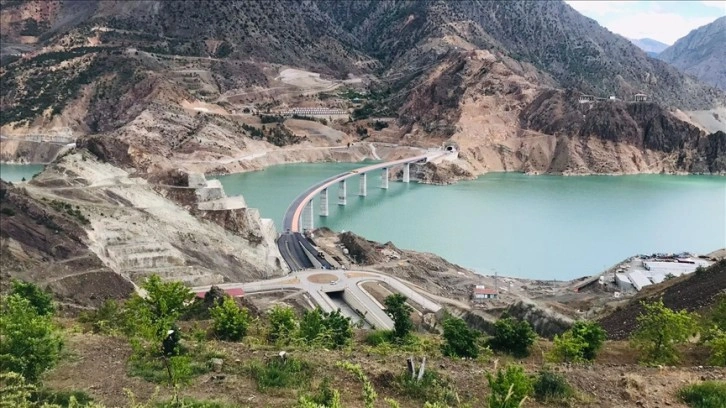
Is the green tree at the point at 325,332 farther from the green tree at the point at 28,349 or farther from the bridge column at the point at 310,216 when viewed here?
the bridge column at the point at 310,216

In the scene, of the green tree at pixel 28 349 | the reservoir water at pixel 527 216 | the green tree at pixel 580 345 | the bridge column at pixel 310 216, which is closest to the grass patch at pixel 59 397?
the green tree at pixel 28 349

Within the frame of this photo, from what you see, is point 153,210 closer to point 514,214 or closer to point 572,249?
point 572,249

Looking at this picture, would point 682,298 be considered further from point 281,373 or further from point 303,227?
point 303,227

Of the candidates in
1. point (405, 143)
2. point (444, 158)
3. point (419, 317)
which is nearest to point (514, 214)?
point (444, 158)

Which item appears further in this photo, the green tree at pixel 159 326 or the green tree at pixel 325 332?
the green tree at pixel 325 332

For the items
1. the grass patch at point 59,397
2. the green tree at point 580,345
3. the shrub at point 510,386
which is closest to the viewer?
the shrub at point 510,386

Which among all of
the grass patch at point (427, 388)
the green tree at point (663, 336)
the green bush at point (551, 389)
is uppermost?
the green bush at point (551, 389)

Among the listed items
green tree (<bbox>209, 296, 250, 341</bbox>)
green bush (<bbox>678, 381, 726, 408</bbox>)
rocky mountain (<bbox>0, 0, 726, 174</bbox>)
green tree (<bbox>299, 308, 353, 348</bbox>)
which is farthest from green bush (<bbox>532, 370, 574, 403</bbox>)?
rocky mountain (<bbox>0, 0, 726, 174</bbox>)
